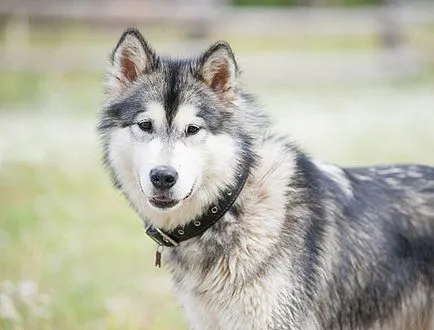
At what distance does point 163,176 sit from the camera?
3945mm

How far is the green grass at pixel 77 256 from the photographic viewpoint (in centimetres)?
570

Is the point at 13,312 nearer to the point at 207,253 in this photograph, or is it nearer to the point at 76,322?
the point at 76,322

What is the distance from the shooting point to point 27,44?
69.1ft

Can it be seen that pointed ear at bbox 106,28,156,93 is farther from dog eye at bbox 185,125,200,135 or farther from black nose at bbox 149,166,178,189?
black nose at bbox 149,166,178,189

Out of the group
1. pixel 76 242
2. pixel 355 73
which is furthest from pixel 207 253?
pixel 355 73

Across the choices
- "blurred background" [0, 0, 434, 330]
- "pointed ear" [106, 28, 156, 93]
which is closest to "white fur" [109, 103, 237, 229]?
"pointed ear" [106, 28, 156, 93]

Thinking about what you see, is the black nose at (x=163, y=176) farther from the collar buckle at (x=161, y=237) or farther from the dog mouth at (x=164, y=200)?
the collar buckle at (x=161, y=237)

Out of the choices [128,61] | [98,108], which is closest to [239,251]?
[128,61]

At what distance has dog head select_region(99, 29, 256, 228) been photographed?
4043mm

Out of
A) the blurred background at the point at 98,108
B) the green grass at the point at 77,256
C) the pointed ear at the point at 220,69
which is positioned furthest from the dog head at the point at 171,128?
the green grass at the point at 77,256

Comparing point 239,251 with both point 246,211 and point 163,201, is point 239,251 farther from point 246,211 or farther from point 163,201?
point 163,201

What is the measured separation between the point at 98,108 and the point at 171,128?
1.19m

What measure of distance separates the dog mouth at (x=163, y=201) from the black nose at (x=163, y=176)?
0.23ft

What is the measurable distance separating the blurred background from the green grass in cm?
2
